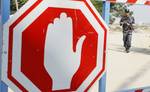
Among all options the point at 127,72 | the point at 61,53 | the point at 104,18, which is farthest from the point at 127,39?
the point at 61,53

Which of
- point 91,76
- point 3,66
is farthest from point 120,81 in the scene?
point 3,66

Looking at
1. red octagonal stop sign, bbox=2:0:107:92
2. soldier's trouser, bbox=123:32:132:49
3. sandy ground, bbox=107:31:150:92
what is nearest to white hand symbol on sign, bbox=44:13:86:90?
red octagonal stop sign, bbox=2:0:107:92

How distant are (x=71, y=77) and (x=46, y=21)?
43cm

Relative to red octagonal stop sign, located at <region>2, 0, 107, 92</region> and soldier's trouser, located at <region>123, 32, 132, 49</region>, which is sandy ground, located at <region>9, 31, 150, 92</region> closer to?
soldier's trouser, located at <region>123, 32, 132, 49</region>

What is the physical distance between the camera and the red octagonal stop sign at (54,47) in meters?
2.78

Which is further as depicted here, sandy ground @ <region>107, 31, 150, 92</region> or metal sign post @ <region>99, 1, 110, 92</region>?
sandy ground @ <region>107, 31, 150, 92</region>

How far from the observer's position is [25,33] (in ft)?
9.17

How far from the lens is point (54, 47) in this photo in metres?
2.94

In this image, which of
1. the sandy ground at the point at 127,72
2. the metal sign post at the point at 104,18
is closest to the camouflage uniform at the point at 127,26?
the sandy ground at the point at 127,72

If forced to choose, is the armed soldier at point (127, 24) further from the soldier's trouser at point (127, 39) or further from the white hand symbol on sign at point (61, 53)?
the white hand symbol on sign at point (61, 53)

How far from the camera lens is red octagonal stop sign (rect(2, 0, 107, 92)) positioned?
2.78 metres

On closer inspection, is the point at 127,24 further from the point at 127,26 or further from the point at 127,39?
the point at 127,39

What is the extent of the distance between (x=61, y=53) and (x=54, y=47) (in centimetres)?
7

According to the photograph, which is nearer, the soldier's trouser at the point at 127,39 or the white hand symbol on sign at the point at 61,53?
the white hand symbol on sign at the point at 61,53
